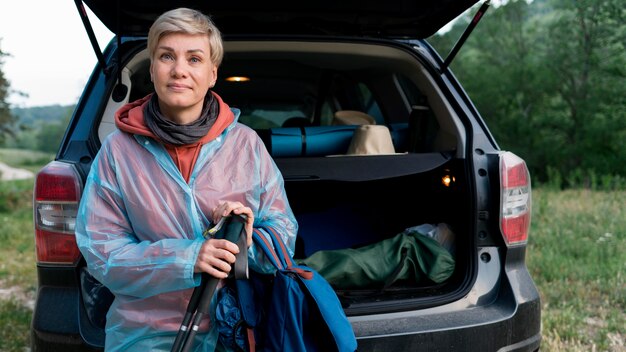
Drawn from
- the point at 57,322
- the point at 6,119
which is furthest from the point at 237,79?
the point at 6,119

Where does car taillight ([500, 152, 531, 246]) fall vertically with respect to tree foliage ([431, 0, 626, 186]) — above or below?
above

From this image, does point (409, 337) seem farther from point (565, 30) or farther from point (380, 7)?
point (565, 30)

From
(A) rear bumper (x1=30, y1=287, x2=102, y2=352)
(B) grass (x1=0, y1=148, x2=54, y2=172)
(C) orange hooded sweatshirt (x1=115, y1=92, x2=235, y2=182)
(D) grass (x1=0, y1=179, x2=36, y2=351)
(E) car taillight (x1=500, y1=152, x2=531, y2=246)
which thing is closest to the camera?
(C) orange hooded sweatshirt (x1=115, y1=92, x2=235, y2=182)

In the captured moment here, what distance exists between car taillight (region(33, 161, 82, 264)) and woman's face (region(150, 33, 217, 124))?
54 centimetres

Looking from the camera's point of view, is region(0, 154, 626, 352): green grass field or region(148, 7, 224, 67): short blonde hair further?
region(0, 154, 626, 352): green grass field

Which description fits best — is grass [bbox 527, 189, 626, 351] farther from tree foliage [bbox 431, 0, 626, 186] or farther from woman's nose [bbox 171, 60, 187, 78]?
tree foliage [bbox 431, 0, 626, 186]

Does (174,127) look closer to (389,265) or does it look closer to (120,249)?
(120,249)

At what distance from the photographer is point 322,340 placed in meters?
1.58

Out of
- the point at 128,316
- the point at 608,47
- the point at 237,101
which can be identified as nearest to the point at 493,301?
the point at 128,316

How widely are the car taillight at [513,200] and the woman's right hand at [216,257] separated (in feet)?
3.70

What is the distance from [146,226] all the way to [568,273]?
11.6ft

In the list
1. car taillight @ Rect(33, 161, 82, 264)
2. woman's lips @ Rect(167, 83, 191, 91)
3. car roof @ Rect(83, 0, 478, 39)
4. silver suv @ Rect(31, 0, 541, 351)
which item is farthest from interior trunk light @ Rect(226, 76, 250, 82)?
woman's lips @ Rect(167, 83, 191, 91)

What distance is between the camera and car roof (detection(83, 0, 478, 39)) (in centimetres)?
253

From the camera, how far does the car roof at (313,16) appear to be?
2533mm
